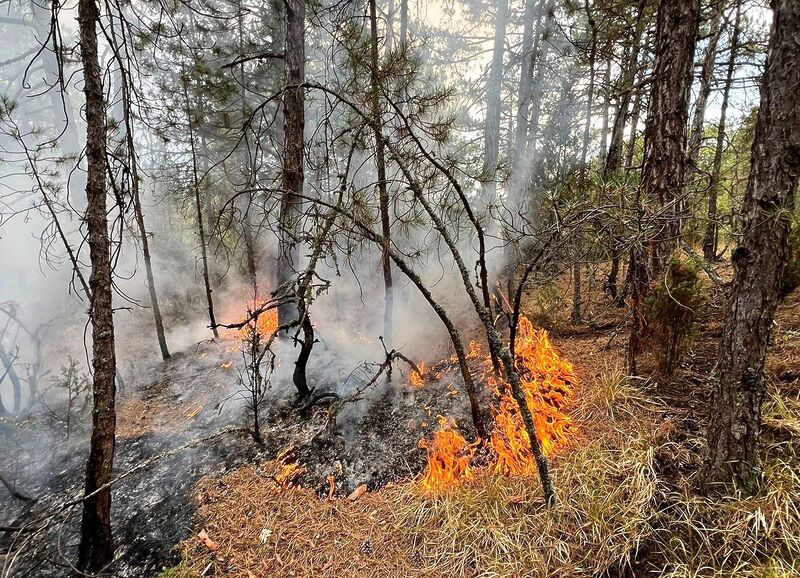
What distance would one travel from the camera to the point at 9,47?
2242 cm

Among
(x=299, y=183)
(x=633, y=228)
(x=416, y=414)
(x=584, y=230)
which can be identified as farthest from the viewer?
(x=299, y=183)

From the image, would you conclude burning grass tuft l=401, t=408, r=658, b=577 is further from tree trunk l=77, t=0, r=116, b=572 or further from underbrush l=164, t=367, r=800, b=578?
tree trunk l=77, t=0, r=116, b=572

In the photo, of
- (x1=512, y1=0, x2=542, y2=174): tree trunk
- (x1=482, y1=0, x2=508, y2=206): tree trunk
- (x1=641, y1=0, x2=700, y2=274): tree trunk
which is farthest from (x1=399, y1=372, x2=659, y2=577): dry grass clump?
(x1=512, y1=0, x2=542, y2=174): tree trunk

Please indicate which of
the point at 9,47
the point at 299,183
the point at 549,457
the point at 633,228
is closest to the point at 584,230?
the point at 633,228

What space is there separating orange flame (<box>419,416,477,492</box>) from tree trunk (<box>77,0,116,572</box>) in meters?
3.04

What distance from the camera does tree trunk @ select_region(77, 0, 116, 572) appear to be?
2.95 m

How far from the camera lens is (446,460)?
12.1ft

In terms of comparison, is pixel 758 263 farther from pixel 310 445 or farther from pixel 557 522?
pixel 310 445

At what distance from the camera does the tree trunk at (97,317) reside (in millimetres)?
2951

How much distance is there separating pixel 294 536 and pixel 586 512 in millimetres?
2668

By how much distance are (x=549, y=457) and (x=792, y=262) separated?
379 cm

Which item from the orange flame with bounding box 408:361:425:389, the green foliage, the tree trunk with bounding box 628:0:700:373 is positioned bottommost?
the orange flame with bounding box 408:361:425:389

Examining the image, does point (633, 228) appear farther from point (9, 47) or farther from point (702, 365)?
point (9, 47)

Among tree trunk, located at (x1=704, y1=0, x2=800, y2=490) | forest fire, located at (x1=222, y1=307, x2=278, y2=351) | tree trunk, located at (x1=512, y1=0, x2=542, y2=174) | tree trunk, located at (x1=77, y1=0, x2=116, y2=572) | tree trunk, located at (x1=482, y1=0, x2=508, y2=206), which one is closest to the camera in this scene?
tree trunk, located at (x1=704, y1=0, x2=800, y2=490)
